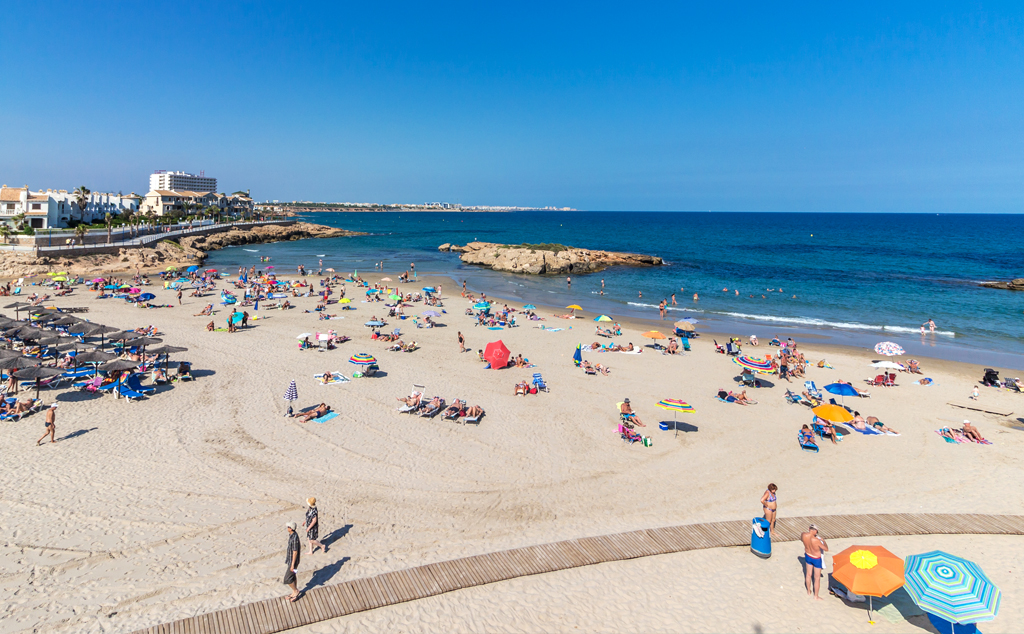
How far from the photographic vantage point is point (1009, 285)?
47.0m

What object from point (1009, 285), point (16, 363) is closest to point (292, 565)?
point (16, 363)

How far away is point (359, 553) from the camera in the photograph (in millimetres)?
9180

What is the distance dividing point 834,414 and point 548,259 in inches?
1746

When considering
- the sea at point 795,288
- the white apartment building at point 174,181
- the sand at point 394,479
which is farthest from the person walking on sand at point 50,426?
the white apartment building at point 174,181

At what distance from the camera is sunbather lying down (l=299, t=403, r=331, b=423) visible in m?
14.8

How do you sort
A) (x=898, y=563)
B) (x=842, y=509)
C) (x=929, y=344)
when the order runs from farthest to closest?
1. (x=929, y=344)
2. (x=842, y=509)
3. (x=898, y=563)

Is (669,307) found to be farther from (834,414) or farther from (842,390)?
(834,414)

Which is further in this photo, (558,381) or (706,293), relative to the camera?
(706,293)

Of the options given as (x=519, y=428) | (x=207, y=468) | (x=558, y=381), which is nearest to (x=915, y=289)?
(x=558, y=381)

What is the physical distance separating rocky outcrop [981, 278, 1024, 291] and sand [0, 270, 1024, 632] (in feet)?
122

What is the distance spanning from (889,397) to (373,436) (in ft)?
58.9

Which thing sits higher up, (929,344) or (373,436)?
(929,344)

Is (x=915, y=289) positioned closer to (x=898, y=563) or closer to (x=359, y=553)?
(x=898, y=563)

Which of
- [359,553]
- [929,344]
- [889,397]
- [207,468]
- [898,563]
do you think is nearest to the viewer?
[898,563]
